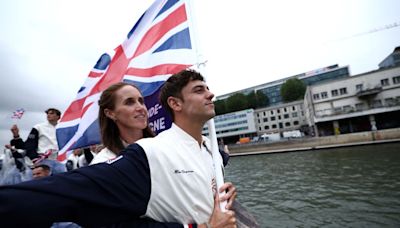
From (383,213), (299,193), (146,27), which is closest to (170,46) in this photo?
(146,27)

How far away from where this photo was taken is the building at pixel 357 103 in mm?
36094

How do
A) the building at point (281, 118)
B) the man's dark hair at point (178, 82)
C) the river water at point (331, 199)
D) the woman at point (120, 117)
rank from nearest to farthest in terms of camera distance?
the man's dark hair at point (178, 82) < the woman at point (120, 117) < the river water at point (331, 199) < the building at point (281, 118)

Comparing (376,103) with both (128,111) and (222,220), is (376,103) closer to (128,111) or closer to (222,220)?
(128,111)

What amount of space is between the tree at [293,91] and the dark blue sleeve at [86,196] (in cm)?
7069

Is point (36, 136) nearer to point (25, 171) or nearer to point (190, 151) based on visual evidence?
point (25, 171)

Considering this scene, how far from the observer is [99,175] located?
105 centimetres

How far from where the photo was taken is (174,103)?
178 cm

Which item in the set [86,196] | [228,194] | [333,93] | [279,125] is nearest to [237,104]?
[279,125]

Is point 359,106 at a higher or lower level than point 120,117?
lower

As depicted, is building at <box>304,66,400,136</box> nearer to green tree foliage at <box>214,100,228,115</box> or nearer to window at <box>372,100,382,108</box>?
window at <box>372,100,382,108</box>

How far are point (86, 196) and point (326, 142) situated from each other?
37.5 m

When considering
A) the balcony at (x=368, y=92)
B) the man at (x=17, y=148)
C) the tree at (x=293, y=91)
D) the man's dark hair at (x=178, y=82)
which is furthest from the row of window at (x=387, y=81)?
the man at (x=17, y=148)

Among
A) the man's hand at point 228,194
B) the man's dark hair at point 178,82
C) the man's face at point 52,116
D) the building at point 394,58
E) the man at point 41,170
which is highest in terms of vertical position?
the building at point 394,58

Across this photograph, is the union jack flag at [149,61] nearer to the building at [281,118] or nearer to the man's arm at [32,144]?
the man's arm at [32,144]
